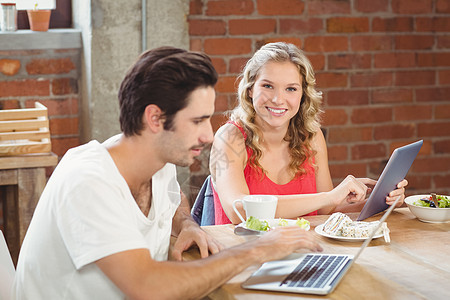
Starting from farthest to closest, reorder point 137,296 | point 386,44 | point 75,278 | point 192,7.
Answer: point 386,44, point 192,7, point 75,278, point 137,296

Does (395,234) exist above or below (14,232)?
above

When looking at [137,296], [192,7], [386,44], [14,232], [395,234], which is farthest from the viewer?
[386,44]

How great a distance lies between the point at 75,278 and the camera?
152 cm

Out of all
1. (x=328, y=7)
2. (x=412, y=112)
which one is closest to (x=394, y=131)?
(x=412, y=112)

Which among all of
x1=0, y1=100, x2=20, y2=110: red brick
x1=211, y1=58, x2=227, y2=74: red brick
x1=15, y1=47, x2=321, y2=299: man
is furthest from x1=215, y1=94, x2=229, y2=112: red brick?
x1=15, y1=47, x2=321, y2=299: man

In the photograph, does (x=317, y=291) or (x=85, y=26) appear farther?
(x=85, y=26)

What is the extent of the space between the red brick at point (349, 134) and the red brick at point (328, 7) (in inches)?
24.0

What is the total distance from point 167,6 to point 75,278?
1.86m

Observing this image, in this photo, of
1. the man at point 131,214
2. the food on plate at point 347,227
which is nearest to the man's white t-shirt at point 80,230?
the man at point 131,214

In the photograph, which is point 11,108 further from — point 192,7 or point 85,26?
point 192,7

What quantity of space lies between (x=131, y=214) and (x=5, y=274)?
438mm

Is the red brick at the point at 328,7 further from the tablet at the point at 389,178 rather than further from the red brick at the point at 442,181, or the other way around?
the tablet at the point at 389,178

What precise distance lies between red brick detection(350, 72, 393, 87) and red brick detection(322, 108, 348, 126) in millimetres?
163

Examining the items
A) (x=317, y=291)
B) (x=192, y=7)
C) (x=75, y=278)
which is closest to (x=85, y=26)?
(x=192, y=7)
